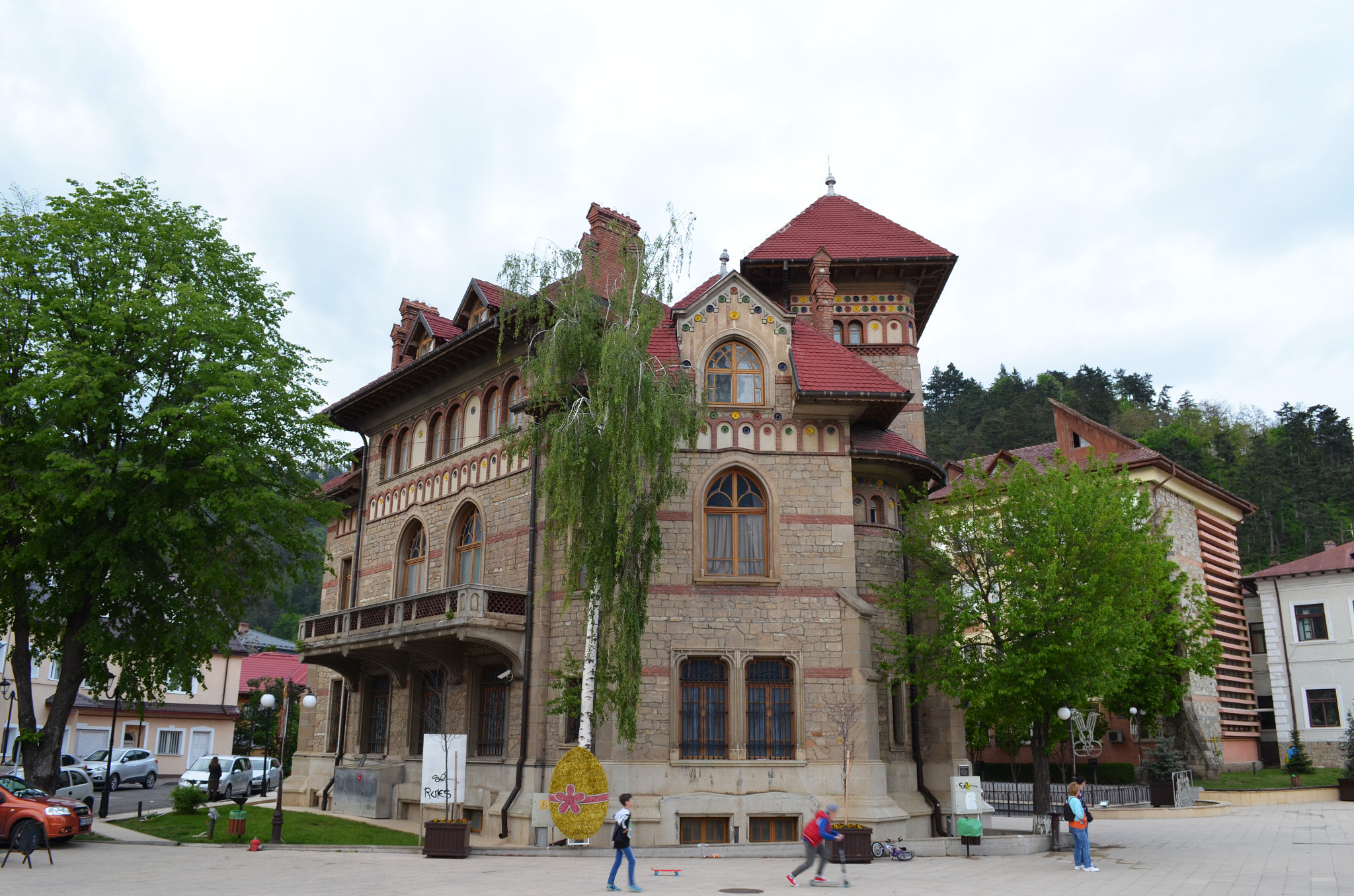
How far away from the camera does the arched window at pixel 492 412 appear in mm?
26109

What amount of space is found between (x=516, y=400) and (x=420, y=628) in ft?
20.8

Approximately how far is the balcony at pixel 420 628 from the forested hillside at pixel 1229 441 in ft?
211

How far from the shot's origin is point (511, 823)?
2136 centimetres

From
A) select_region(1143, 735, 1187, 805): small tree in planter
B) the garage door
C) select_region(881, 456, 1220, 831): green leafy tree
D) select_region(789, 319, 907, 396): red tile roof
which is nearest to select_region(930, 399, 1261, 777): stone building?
select_region(1143, 735, 1187, 805): small tree in planter

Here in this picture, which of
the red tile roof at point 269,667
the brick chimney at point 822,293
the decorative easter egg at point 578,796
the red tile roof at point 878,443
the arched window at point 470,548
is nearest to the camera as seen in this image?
the decorative easter egg at point 578,796

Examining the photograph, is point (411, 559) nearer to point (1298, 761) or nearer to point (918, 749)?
point (918, 749)

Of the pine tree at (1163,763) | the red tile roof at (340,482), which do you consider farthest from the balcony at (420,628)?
the pine tree at (1163,763)

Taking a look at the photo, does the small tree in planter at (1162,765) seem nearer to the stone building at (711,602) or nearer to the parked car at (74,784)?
the stone building at (711,602)

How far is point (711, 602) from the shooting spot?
2208 centimetres

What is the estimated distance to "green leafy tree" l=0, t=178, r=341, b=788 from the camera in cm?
2105

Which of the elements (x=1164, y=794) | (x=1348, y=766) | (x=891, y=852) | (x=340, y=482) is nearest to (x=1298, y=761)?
(x=1348, y=766)

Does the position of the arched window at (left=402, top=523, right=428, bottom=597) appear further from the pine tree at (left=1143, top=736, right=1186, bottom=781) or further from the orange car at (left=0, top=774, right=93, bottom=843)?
the pine tree at (left=1143, top=736, right=1186, bottom=781)

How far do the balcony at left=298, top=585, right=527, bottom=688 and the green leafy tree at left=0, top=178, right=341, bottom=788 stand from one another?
8.33 ft

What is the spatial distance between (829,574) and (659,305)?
731 centimetres
